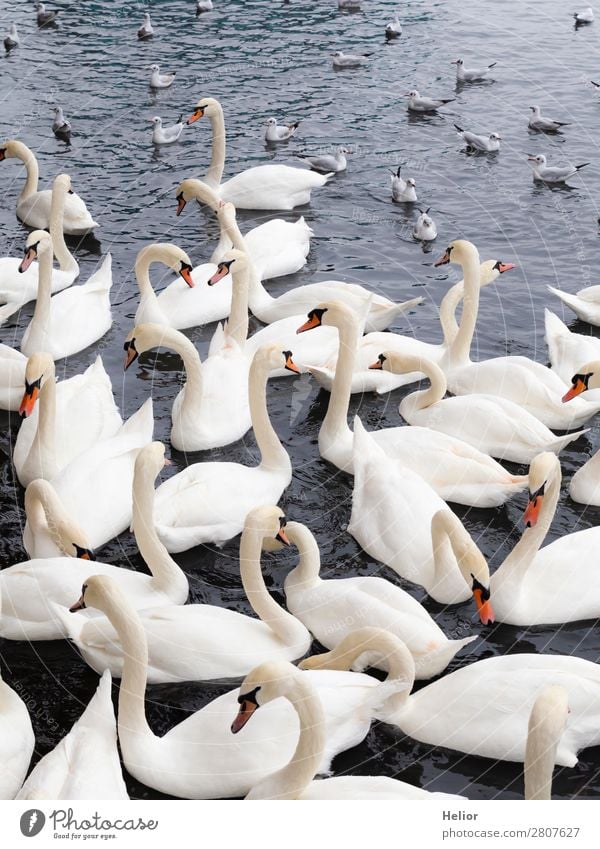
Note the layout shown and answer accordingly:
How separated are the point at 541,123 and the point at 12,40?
11108mm

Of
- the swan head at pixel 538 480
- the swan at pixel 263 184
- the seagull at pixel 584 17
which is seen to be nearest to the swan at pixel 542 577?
the swan head at pixel 538 480

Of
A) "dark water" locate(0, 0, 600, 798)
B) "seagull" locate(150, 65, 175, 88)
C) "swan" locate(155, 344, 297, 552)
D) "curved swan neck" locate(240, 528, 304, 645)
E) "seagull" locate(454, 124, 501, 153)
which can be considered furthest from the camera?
"seagull" locate(150, 65, 175, 88)

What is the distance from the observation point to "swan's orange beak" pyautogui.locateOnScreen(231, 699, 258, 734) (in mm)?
8016

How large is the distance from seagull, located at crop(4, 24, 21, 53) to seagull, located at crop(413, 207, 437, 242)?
11.6 metres

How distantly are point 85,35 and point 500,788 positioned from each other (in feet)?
68.8

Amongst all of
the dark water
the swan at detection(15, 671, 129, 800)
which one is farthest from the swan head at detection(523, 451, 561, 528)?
the swan at detection(15, 671, 129, 800)

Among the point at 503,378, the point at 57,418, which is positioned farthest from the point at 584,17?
the point at 57,418

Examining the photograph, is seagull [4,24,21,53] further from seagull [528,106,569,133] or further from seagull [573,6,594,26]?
seagull [573,6,594,26]

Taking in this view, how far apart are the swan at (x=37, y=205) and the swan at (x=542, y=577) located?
965cm

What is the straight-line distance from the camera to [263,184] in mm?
18828

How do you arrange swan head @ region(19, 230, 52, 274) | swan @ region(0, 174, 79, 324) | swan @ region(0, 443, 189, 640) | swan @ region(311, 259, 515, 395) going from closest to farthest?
swan @ region(0, 443, 189, 640) < swan @ region(311, 259, 515, 395) < swan head @ region(19, 230, 52, 274) < swan @ region(0, 174, 79, 324)

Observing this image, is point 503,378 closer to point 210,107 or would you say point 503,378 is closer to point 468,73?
point 210,107

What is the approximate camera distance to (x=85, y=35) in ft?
84.6

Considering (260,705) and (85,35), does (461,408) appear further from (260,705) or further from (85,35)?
(85,35)
